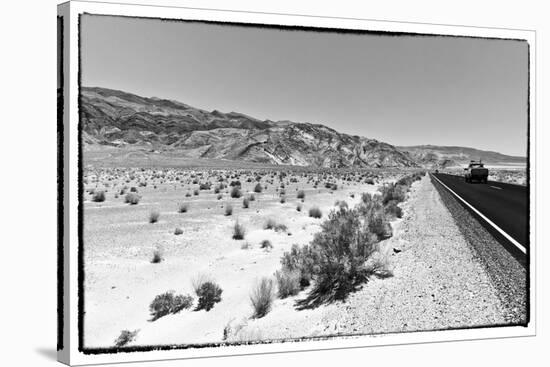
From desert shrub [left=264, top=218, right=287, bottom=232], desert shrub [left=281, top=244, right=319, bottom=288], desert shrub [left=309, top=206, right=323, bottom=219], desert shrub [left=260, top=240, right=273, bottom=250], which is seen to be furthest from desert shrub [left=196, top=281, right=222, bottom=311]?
desert shrub [left=309, top=206, right=323, bottom=219]

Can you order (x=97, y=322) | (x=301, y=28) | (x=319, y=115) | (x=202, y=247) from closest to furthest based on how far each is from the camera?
1. (x=97, y=322)
2. (x=301, y=28)
3. (x=319, y=115)
4. (x=202, y=247)

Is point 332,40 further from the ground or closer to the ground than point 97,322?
further from the ground

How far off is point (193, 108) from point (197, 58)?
33.5 inches

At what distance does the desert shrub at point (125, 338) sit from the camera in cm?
362


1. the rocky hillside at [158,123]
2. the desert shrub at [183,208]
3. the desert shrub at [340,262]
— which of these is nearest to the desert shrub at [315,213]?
the rocky hillside at [158,123]

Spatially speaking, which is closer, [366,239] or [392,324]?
[392,324]

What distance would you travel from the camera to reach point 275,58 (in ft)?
15.6

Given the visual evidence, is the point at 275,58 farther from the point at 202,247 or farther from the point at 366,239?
the point at 202,247

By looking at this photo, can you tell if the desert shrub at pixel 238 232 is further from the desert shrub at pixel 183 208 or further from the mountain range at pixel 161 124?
the desert shrub at pixel 183 208

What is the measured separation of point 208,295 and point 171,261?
2.08 m

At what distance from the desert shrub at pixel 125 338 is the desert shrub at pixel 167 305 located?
0.82m

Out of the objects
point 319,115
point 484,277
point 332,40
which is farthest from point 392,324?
point 332,40

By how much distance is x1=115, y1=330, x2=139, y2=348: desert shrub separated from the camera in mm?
3620

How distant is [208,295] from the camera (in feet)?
17.5
